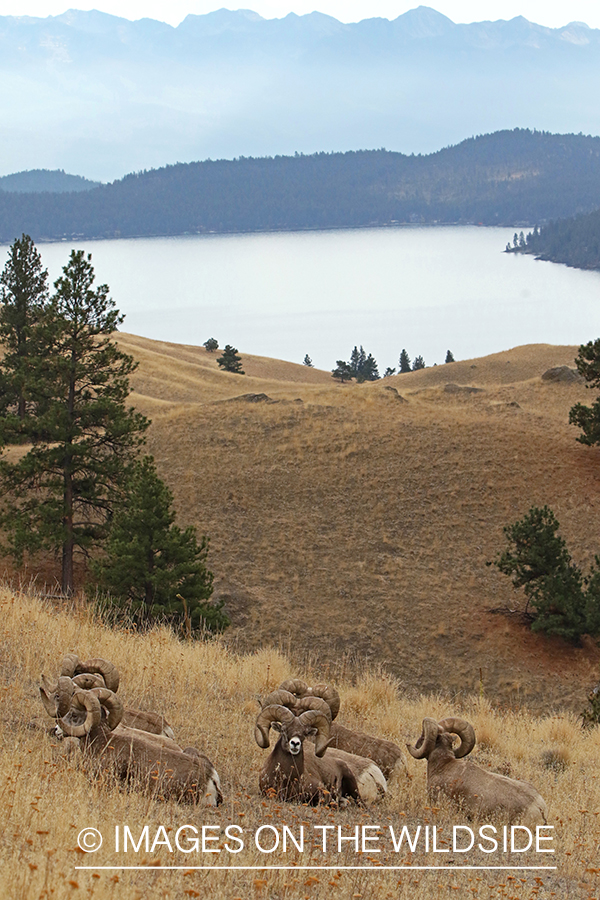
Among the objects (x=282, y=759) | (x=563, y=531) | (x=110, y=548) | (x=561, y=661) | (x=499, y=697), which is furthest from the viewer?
(x=563, y=531)

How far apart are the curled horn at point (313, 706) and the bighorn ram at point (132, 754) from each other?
0.86 meters

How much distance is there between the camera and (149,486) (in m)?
20.3

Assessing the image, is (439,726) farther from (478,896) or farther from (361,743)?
(478,896)

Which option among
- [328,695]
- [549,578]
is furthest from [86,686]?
[549,578]

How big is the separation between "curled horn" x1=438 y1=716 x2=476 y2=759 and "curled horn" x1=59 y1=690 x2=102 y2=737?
3272mm

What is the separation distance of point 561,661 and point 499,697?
116 inches

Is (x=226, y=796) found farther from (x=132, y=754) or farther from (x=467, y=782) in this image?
(x=467, y=782)

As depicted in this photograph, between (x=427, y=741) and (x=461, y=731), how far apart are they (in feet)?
1.38

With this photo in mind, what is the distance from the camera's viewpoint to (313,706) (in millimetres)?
7262

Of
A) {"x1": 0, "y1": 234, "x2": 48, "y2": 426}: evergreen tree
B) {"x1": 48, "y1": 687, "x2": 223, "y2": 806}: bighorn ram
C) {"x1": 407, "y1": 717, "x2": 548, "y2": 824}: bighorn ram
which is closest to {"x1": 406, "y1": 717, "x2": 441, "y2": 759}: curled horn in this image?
{"x1": 407, "y1": 717, "x2": 548, "y2": 824}: bighorn ram

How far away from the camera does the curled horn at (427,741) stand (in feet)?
26.4

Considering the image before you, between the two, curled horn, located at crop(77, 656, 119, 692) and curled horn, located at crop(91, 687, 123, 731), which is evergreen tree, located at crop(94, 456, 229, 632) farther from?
curled horn, located at crop(91, 687, 123, 731)

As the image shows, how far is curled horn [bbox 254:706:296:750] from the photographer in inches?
283

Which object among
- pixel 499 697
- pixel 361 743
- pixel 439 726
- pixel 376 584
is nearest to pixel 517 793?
pixel 439 726
